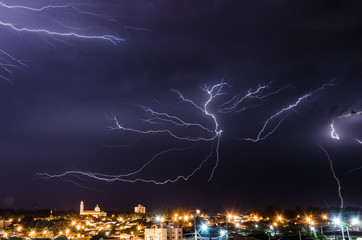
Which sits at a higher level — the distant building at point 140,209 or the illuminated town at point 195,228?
the distant building at point 140,209

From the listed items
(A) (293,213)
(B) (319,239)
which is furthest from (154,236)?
(A) (293,213)

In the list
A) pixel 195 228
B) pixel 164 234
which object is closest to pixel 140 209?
pixel 164 234

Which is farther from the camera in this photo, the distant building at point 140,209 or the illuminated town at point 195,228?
the distant building at point 140,209

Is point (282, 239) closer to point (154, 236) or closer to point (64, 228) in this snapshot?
point (154, 236)

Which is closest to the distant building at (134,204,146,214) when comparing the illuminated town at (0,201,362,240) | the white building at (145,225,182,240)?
the illuminated town at (0,201,362,240)

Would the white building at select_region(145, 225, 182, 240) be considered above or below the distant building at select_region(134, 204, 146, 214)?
below

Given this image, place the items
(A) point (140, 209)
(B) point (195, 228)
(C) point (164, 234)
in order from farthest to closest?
(A) point (140, 209) → (C) point (164, 234) → (B) point (195, 228)

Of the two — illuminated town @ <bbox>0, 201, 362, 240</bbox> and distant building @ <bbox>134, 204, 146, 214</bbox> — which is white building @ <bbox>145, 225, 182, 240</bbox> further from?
distant building @ <bbox>134, 204, 146, 214</bbox>

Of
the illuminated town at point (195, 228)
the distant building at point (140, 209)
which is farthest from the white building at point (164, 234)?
the distant building at point (140, 209)

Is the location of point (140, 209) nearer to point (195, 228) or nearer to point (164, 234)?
point (164, 234)

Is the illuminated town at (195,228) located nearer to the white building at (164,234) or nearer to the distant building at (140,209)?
the white building at (164,234)

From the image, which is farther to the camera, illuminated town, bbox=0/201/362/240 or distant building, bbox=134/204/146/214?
distant building, bbox=134/204/146/214
